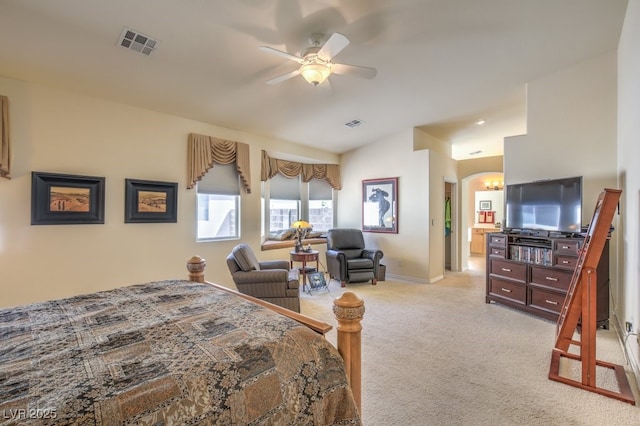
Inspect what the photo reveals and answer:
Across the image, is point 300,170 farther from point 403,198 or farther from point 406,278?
point 406,278

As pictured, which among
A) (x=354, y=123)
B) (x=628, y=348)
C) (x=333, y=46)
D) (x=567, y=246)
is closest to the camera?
(x=333, y=46)

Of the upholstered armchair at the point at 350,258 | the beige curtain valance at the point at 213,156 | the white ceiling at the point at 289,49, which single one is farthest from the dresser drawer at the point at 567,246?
the beige curtain valance at the point at 213,156

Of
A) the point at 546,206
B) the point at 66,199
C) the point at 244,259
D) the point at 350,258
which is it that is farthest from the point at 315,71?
the point at 350,258

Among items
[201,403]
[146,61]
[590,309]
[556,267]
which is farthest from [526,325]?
[146,61]

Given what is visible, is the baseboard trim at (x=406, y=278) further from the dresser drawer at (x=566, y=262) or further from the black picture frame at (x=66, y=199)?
the black picture frame at (x=66, y=199)

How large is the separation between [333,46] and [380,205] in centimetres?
404

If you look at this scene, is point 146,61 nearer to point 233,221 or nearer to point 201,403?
point 233,221

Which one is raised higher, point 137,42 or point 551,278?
point 137,42

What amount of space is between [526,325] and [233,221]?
171 inches

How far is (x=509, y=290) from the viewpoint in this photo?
157 inches

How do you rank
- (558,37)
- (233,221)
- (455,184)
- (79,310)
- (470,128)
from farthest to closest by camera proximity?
(455,184), (470,128), (233,221), (558,37), (79,310)

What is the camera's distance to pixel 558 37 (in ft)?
10.6

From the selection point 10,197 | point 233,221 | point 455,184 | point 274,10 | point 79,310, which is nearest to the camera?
point 79,310

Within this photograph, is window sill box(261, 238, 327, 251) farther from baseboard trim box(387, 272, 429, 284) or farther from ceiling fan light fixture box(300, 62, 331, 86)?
ceiling fan light fixture box(300, 62, 331, 86)
